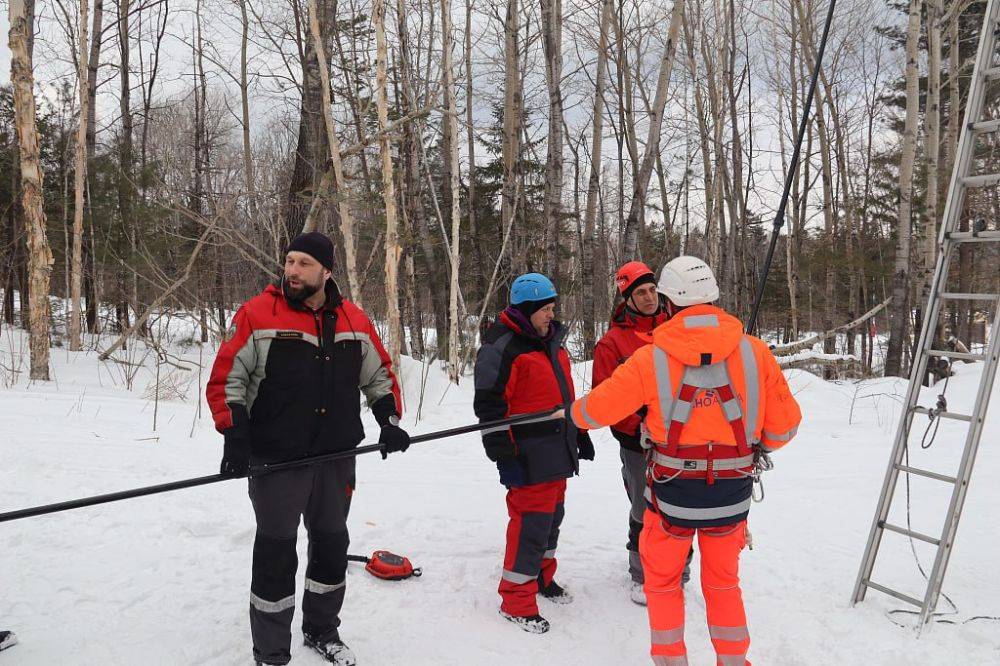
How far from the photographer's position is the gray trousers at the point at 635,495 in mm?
3455

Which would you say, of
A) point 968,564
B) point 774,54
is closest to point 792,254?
point 774,54

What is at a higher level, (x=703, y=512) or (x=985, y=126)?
(x=985, y=126)

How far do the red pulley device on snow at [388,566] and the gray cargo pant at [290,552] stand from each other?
0.70 meters

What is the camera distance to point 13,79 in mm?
7914

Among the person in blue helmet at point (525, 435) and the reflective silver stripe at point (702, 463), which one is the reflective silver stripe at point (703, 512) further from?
the person in blue helmet at point (525, 435)

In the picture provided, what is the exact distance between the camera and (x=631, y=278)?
3609 mm

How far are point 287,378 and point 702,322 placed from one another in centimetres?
177

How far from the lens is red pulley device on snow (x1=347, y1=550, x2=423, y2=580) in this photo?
12.0ft

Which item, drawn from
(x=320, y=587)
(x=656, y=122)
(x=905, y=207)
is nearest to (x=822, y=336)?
(x=905, y=207)

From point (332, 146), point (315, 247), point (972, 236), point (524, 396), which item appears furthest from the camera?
point (332, 146)

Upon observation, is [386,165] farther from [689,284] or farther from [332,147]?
[689,284]

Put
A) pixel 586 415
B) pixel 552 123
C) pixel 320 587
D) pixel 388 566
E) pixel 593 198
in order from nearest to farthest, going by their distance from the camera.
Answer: pixel 586 415 < pixel 320 587 < pixel 388 566 < pixel 552 123 < pixel 593 198

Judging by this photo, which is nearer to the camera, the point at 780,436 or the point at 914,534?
the point at 780,436

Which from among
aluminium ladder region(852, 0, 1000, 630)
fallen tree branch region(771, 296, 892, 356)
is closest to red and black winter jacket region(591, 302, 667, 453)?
aluminium ladder region(852, 0, 1000, 630)
